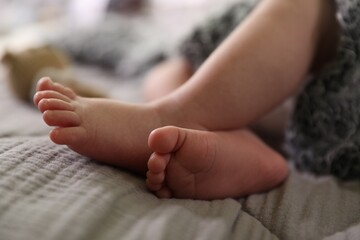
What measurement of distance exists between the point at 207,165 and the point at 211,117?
0.09 meters

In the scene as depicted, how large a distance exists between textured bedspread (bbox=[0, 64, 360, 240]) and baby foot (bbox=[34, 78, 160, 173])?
0.07ft

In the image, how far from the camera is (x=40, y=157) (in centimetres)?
51

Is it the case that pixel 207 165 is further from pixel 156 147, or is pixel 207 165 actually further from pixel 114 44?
pixel 114 44

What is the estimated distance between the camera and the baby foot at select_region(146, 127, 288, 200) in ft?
1.64

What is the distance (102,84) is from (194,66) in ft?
0.97

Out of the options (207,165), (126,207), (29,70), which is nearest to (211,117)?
(207,165)

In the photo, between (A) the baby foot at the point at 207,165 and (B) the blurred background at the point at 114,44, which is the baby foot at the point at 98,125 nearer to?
(A) the baby foot at the point at 207,165

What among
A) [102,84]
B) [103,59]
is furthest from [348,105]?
[103,59]

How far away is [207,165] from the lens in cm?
52

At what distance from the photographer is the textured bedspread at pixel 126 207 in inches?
16.2

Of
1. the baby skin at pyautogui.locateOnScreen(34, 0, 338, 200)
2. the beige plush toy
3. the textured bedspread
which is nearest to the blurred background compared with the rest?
the beige plush toy

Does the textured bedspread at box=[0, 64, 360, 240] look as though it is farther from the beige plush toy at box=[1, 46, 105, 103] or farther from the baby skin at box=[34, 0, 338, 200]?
the beige plush toy at box=[1, 46, 105, 103]

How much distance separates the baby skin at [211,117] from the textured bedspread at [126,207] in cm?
2

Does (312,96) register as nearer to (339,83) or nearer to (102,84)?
(339,83)
